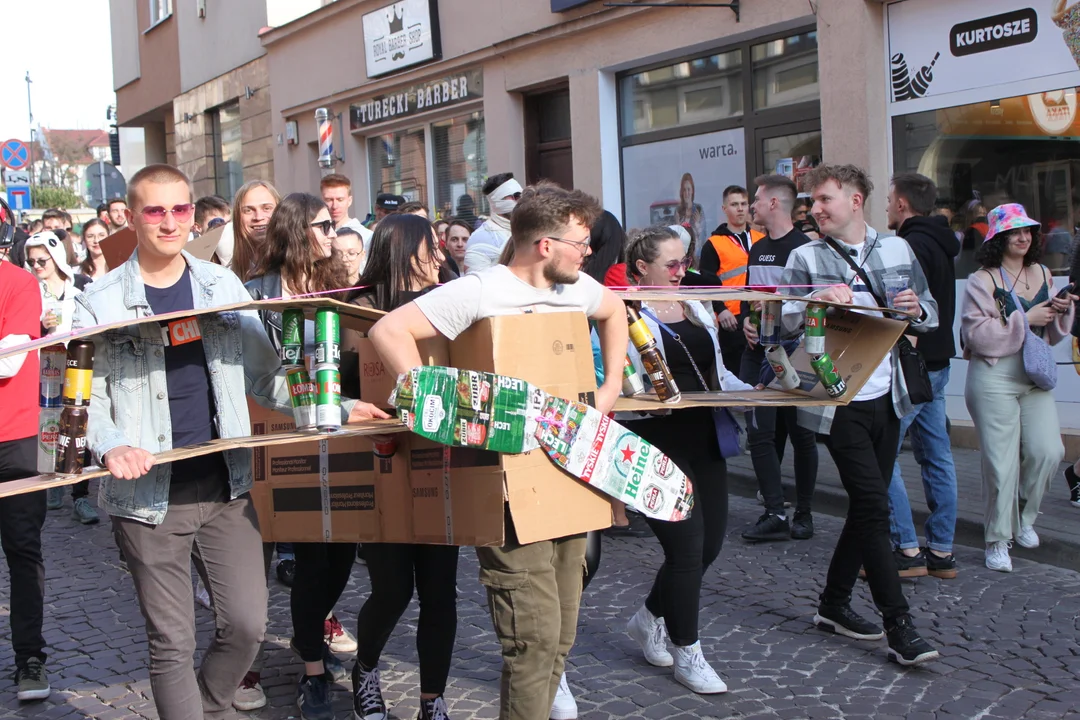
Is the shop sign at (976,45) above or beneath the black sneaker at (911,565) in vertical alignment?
above

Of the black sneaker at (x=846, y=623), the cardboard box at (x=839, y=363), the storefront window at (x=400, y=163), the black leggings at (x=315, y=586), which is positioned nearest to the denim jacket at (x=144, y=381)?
the black leggings at (x=315, y=586)

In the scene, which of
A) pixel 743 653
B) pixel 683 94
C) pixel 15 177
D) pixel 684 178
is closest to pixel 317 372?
pixel 743 653

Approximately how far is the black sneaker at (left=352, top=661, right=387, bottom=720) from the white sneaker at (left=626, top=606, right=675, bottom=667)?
1152 millimetres

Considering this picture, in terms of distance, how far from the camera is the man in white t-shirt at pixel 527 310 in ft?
11.1

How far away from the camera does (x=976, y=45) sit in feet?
29.0

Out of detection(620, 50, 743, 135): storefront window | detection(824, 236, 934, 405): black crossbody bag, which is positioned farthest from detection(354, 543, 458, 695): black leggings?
detection(620, 50, 743, 135): storefront window

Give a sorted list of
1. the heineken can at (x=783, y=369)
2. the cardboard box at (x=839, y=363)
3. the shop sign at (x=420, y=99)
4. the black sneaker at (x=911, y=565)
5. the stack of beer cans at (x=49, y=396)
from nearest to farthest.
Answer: the stack of beer cans at (x=49, y=396), the cardboard box at (x=839, y=363), the heineken can at (x=783, y=369), the black sneaker at (x=911, y=565), the shop sign at (x=420, y=99)

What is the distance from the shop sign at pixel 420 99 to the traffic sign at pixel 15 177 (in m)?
5.86

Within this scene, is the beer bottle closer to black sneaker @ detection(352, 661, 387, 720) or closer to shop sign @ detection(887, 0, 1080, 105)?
black sneaker @ detection(352, 661, 387, 720)

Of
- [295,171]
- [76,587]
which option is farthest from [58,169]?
[76,587]

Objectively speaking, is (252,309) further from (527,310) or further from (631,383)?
(631,383)

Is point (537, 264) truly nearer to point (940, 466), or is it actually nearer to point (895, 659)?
point (895, 659)

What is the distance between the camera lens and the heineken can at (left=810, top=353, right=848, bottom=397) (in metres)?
4.27

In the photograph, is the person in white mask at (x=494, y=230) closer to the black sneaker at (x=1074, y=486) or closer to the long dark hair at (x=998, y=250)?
the long dark hair at (x=998, y=250)
